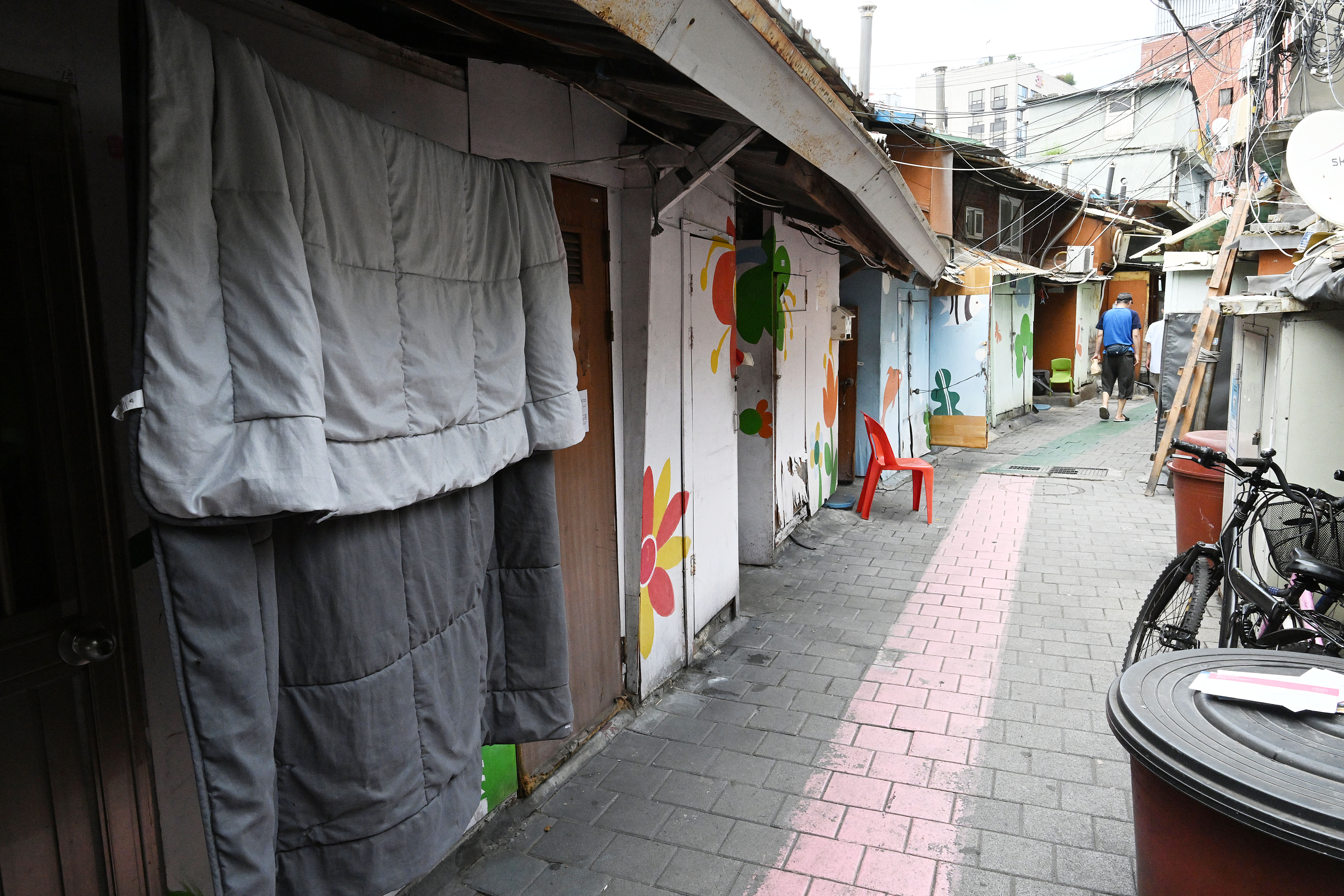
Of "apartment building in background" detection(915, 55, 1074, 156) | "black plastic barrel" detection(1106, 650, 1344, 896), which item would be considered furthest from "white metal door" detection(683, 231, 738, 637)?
"apartment building in background" detection(915, 55, 1074, 156)

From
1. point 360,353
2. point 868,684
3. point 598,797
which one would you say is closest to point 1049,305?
point 868,684

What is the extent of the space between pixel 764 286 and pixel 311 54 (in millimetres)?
4938

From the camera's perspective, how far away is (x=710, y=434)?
5.65 metres

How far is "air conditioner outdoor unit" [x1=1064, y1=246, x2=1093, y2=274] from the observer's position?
19.8 metres

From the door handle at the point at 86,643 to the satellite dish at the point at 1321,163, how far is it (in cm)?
625

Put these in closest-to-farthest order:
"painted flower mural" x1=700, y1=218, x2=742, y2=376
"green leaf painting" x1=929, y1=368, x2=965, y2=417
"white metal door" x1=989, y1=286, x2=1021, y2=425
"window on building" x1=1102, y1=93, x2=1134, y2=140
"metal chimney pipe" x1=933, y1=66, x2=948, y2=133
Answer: "painted flower mural" x1=700, y1=218, x2=742, y2=376, "green leaf painting" x1=929, y1=368, x2=965, y2=417, "white metal door" x1=989, y1=286, x2=1021, y2=425, "metal chimney pipe" x1=933, y1=66, x2=948, y2=133, "window on building" x1=1102, y1=93, x2=1134, y2=140

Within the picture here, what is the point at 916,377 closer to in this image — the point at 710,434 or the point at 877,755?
the point at 710,434

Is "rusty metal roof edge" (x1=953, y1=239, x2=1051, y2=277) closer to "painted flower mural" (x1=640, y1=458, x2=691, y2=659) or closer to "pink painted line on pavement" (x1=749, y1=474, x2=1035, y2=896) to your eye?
"pink painted line on pavement" (x1=749, y1=474, x2=1035, y2=896)

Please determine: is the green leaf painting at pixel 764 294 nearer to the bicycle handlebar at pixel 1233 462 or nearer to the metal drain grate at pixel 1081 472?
the bicycle handlebar at pixel 1233 462

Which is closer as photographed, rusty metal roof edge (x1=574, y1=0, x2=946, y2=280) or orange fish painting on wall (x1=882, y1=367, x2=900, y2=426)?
rusty metal roof edge (x1=574, y1=0, x2=946, y2=280)

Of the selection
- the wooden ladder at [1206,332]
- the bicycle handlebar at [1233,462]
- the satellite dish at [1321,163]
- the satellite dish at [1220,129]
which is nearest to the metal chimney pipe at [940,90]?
the satellite dish at [1220,129]

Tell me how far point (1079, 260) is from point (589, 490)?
64.2 feet

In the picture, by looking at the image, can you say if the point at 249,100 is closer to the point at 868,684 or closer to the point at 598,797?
the point at 598,797

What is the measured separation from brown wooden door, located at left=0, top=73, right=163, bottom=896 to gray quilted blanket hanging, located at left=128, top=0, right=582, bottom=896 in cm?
43
